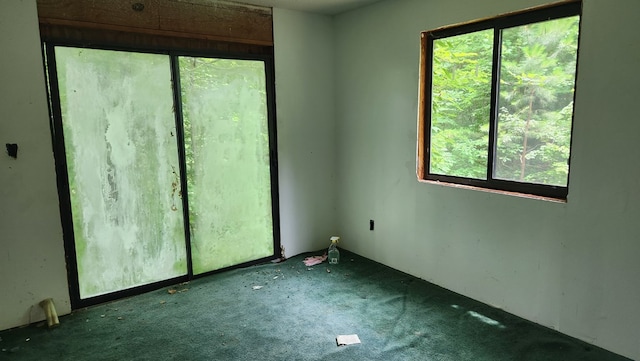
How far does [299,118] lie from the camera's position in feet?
12.8

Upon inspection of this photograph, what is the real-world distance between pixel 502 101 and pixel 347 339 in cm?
196

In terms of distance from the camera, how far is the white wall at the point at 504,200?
2.19 meters

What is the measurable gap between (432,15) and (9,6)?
2.94 metres

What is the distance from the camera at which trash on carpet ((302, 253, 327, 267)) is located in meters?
3.83

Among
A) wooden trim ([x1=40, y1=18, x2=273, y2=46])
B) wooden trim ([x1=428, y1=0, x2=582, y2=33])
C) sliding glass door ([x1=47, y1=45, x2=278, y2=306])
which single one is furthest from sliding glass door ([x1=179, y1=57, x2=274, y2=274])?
wooden trim ([x1=428, y1=0, x2=582, y2=33])

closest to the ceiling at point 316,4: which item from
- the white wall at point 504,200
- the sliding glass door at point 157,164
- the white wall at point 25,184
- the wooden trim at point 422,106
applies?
the white wall at point 504,200

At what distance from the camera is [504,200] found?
2.74 metres

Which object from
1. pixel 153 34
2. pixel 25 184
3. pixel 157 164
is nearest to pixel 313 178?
pixel 157 164

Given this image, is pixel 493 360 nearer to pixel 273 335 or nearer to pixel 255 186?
pixel 273 335

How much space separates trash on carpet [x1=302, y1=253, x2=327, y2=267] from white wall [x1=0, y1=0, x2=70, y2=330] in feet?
6.61

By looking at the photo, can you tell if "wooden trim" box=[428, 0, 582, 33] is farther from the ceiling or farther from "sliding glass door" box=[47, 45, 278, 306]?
"sliding glass door" box=[47, 45, 278, 306]

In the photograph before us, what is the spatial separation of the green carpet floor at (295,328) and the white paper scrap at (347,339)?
0.05 metres

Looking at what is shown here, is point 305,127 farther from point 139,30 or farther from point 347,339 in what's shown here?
point 347,339

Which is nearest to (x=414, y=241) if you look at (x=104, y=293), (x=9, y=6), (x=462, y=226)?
(x=462, y=226)
